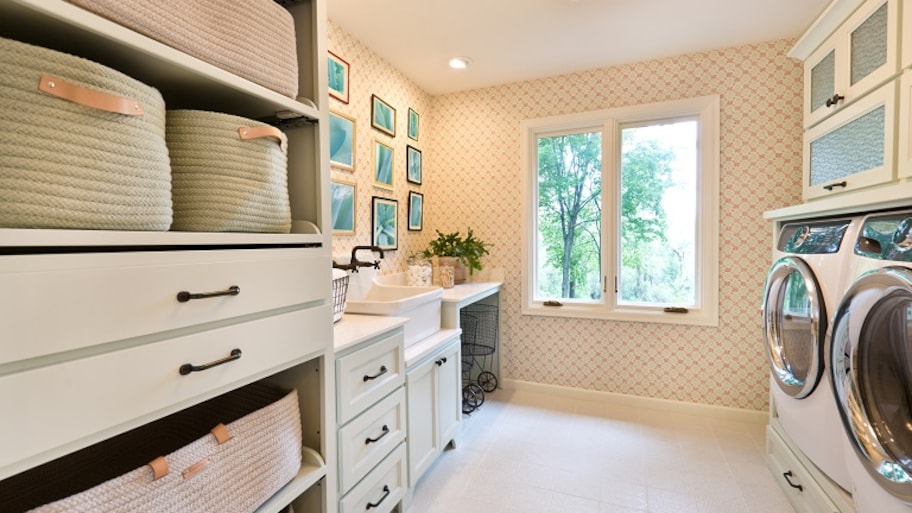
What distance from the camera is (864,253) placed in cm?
119

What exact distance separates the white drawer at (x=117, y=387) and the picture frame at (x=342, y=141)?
56.5 inches

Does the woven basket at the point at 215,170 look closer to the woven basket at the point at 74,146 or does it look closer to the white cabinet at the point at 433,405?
the woven basket at the point at 74,146

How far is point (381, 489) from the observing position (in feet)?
4.99

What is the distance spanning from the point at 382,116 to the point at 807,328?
2.48 metres

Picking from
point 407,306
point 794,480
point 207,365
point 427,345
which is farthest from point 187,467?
point 794,480

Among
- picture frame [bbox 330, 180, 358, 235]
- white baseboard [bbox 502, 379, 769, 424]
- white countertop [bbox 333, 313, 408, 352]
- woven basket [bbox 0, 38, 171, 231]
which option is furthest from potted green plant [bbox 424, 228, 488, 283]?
woven basket [bbox 0, 38, 171, 231]

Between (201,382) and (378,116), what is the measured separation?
213cm

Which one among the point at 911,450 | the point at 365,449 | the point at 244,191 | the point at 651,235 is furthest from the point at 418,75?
the point at 911,450

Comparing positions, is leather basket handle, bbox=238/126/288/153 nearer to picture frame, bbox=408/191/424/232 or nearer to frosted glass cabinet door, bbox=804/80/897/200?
picture frame, bbox=408/191/424/232

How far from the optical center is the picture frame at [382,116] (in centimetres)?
255

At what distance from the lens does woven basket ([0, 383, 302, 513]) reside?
0.72 m

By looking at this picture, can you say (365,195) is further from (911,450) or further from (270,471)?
(911,450)

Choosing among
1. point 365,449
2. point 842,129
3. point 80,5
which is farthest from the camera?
point 842,129

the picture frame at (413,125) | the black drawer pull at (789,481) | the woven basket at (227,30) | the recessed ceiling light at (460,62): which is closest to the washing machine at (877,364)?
the black drawer pull at (789,481)
